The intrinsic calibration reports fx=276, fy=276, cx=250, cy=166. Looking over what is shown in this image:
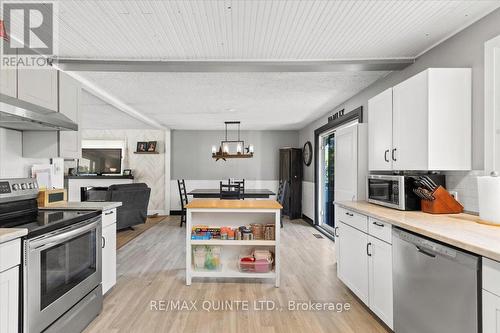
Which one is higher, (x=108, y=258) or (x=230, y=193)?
(x=230, y=193)

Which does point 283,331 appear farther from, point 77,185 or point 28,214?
point 77,185

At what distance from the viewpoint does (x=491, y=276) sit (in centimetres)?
125

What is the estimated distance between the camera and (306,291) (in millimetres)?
2883

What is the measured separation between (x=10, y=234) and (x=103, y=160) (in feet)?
22.4

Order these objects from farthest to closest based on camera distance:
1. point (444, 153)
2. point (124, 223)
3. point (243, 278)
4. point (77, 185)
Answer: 1. point (77, 185)
2. point (124, 223)
3. point (243, 278)
4. point (444, 153)

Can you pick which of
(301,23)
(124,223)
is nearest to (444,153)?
(301,23)

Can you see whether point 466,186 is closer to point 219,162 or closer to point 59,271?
point 59,271

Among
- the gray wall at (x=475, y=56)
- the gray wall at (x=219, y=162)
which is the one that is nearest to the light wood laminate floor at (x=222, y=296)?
the gray wall at (x=475, y=56)

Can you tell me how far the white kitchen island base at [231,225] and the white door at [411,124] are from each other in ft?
4.30

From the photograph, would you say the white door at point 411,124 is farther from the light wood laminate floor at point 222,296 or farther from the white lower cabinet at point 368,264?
the light wood laminate floor at point 222,296

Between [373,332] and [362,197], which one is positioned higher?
[362,197]

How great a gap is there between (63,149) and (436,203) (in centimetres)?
339

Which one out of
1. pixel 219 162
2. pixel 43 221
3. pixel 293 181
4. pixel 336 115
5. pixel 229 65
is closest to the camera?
pixel 43 221

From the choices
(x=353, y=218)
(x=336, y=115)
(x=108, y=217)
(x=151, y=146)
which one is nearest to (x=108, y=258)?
(x=108, y=217)
